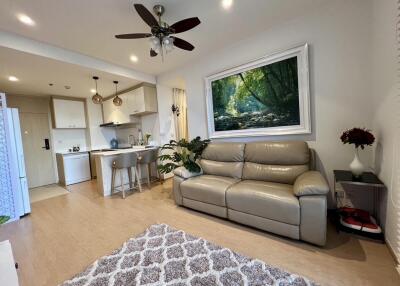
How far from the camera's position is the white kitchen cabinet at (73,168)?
4.62m

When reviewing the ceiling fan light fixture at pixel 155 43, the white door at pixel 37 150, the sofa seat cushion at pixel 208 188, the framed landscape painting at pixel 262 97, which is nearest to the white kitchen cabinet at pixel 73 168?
the white door at pixel 37 150

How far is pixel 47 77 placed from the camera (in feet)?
11.2

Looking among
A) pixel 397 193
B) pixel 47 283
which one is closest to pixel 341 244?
pixel 397 193

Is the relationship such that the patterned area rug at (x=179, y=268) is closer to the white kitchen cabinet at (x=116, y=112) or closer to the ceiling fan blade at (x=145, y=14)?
the ceiling fan blade at (x=145, y=14)

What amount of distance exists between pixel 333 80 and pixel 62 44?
12.7ft

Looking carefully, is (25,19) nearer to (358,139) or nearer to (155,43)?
(155,43)

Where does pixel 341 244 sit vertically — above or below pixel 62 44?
below

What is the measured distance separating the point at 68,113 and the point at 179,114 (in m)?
3.18

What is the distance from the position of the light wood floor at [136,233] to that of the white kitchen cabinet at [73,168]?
5.52ft

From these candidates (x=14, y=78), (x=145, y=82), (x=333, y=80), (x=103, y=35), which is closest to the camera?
(x=333, y=80)

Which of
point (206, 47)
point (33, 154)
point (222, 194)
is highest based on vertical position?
point (206, 47)

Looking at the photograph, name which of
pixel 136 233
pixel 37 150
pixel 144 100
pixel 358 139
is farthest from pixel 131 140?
pixel 358 139

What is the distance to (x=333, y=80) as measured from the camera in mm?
2201

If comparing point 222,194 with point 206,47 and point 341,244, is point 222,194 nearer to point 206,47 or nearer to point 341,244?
point 341,244
